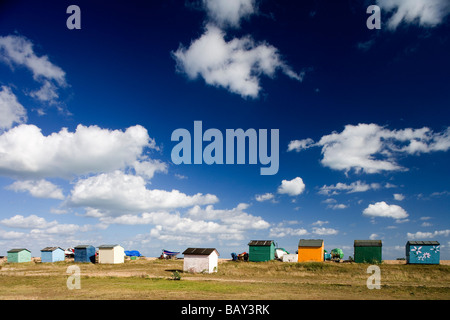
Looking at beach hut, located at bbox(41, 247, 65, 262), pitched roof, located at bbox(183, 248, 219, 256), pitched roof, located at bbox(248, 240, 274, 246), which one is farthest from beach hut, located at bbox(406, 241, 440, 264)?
beach hut, located at bbox(41, 247, 65, 262)

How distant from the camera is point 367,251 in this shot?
4650cm

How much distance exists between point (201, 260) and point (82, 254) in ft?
108

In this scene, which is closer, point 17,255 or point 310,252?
point 310,252

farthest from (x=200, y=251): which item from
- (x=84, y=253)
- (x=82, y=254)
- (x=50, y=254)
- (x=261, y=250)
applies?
(x=50, y=254)

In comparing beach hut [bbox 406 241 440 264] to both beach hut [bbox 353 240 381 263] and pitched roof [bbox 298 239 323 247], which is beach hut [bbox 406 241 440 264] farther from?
pitched roof [bbox 298 239 323 247]

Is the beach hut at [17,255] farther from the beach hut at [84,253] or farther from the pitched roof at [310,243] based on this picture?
the pitched roof at [310,243]

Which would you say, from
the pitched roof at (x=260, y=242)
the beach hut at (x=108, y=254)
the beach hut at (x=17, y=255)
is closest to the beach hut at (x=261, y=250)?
the pitched roof at (x=260, y=242)

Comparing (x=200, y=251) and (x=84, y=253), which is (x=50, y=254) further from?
(x=200, y=251)

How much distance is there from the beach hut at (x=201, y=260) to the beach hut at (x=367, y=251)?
76.2 feet

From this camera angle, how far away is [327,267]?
136ft

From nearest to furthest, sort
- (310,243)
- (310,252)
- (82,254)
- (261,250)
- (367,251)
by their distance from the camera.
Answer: (367,251) → (310,252) → (310,243) → (261,250) → (82,254)
